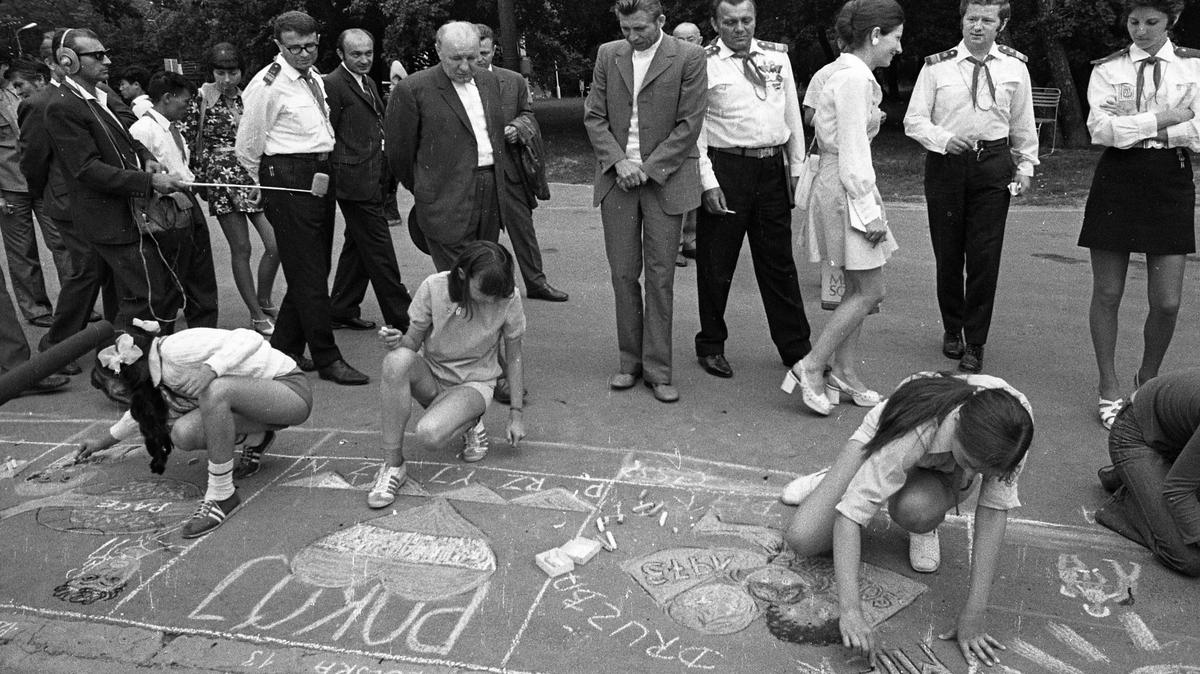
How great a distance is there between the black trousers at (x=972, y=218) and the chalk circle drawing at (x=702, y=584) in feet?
8.08

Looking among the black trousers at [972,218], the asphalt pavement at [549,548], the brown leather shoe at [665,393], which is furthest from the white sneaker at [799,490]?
the black trousers at [972,218]

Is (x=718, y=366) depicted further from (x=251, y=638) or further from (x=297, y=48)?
(x=251, y=638)

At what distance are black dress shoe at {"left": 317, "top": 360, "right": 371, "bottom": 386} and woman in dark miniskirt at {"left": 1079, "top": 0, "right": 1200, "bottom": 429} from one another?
364cm

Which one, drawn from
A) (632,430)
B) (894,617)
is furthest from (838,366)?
(894,617)

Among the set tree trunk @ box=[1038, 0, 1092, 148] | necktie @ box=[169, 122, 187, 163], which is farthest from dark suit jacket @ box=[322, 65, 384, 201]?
tree trunk @ box=[1038, 0, 1092, 148]

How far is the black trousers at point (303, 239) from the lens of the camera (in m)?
5.30

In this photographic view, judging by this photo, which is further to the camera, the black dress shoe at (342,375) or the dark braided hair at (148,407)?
the black dress shoe at (342,375)

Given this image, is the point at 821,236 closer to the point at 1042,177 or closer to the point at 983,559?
the point at 983,559

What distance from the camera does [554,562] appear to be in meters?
3.47

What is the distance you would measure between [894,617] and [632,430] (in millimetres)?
1747

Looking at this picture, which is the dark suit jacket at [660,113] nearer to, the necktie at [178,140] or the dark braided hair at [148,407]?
the dark braided hair at [148,407]

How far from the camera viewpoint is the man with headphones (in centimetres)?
500

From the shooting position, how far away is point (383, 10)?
1692 centimetres

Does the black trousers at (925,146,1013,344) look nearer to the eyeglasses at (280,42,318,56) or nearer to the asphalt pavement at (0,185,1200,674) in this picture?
the asphalt pavement at (0,185,1200,674)
